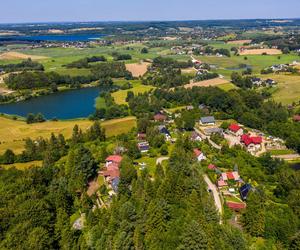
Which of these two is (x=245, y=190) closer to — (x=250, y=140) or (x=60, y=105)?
(x=250, y=140)

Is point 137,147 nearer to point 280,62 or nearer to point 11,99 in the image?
point 11,99

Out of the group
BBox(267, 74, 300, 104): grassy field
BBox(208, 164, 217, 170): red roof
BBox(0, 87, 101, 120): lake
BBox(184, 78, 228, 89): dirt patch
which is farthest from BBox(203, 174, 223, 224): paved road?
BBox(184, 78, 228, 89): dirt patch

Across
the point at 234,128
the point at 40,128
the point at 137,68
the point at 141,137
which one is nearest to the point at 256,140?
the point at 234,128

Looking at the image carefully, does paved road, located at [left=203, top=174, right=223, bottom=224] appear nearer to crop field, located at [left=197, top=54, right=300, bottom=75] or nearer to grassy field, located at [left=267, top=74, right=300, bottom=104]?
grassy field, located at [left=267, top=74, right=300, bottom=104]

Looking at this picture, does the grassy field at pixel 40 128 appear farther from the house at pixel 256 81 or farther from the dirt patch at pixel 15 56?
the dirt patch at pixel 15 56

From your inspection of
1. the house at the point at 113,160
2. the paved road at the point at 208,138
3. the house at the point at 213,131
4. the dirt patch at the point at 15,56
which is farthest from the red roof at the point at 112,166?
the dirt patch at the point at 15,56
